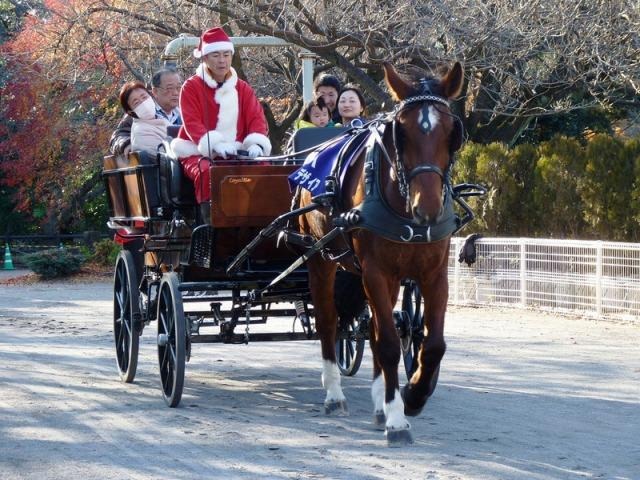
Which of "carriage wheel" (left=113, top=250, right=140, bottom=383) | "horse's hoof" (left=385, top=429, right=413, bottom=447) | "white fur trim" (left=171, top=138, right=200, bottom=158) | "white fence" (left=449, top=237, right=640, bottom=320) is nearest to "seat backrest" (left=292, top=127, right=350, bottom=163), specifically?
"white fur trim" (left=171, top=138, right=200, bottom=158)

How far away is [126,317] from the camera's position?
10.0 metres

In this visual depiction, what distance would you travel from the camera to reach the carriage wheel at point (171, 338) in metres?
8.41

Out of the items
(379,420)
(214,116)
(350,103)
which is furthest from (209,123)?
(379,420)

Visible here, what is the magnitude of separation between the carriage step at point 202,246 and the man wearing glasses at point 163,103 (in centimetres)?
193

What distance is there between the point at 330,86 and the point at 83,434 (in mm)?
4150

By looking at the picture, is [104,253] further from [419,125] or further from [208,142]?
[419,125]

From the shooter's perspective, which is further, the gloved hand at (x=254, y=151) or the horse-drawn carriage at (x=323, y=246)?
the gloved hand at (x=254, y=151)

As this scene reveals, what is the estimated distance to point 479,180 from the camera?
19.0m

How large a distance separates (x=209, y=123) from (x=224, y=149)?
295 millimetres

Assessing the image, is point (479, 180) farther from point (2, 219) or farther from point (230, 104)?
point (2, 219)

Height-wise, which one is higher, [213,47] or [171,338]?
[213,47]

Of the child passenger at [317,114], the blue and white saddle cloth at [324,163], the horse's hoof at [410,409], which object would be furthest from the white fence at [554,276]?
the horse's hoof at [410,409]

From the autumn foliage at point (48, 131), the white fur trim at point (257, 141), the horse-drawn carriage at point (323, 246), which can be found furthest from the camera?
the autumn foliage at point (48, 131)

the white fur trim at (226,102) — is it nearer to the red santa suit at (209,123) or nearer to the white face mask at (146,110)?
the red santa suit at (209,123)
